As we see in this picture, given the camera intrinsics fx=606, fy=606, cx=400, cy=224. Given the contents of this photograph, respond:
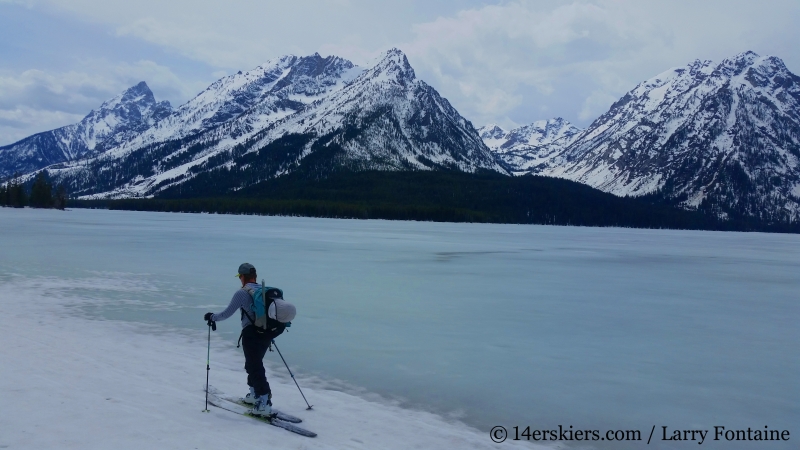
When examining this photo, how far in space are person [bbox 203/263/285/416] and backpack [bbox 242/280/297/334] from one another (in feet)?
0.23

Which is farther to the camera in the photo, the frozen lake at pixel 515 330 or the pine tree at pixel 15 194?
the pine tree at pixel 15 194

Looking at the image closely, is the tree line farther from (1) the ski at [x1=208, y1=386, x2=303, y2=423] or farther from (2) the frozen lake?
(1) the ski at [x1=208, y1=386, x2=303, y2=423]

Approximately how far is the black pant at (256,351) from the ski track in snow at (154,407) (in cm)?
61

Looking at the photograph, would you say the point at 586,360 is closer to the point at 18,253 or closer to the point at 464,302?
the point at 464,302

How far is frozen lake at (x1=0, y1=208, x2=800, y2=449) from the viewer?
12.1 metres

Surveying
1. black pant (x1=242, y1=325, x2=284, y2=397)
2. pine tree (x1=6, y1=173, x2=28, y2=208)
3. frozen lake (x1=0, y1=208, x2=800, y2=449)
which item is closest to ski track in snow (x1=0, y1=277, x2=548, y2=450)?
black pant (x1=242, y1=325, x2=284, y2=397)

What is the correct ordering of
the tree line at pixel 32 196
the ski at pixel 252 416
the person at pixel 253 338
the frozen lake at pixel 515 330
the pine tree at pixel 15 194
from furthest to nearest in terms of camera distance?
the tree line at pixel 32 196 < the pine tree at pixel 15 194 < the frozen lake at pixel 515 330 < the person at pixel 253 338 < the ski at pixel 252 416

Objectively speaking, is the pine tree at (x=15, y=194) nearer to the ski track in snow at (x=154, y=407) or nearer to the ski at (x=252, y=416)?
the ski track in snow at (x=154, y=407)

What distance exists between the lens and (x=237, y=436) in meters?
9.51

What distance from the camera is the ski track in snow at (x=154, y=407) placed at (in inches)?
361

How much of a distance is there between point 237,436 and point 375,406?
2844 millimetres

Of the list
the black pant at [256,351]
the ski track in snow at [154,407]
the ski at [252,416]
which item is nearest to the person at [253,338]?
the black pant at [256,351]

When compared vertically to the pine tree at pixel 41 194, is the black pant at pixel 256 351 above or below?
below

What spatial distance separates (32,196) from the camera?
17500cm
